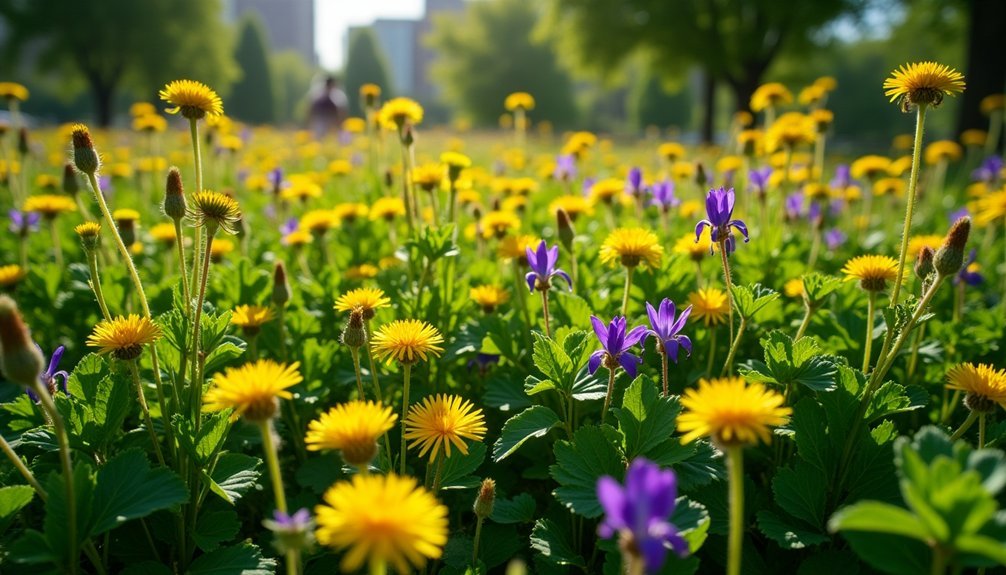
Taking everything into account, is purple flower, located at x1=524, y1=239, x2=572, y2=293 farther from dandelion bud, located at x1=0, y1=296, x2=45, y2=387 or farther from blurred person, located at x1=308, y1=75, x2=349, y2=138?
blurred person, located at x1=308, y1=75, x2=349, y2=138

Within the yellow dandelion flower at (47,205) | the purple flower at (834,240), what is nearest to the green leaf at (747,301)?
the purple flower at (834,240)

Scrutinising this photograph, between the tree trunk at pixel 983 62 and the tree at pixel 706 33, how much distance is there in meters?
7.54

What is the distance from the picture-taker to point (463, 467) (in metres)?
1.51

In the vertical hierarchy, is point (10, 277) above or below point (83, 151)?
below

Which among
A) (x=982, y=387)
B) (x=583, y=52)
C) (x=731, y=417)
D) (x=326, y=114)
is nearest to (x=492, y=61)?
(x=583, y=52)

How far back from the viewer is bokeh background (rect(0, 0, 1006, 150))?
18281mm

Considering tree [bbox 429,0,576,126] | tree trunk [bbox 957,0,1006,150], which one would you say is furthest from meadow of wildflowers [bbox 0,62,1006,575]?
tree [bbox 429,0,576,126]

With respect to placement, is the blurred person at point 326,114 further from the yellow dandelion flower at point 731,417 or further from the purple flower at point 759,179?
the yellow dandelion flower at point 731,417

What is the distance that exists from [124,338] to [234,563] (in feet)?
1.77

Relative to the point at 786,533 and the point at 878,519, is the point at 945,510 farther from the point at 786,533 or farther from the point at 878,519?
the point at 786,533

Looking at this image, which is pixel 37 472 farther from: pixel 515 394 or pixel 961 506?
pixel 961 506

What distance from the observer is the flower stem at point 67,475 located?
1044 mm

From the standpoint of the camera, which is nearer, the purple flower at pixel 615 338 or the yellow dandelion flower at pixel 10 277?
the purple flower at pixel 615 338

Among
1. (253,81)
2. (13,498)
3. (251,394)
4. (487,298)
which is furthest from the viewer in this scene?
(253,81)
